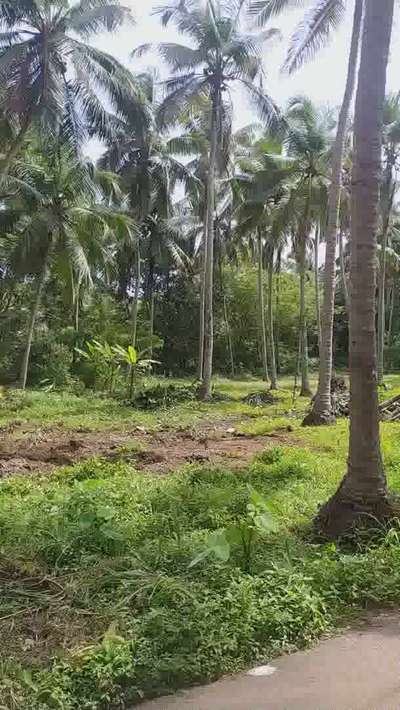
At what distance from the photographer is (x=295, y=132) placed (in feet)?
77.4

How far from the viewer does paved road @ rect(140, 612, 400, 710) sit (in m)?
3.26

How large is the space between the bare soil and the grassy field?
93.6 inches

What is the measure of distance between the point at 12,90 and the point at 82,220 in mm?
7295

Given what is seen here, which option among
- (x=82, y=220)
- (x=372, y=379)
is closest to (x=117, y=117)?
(x=82, y=220)

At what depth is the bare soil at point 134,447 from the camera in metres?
10.6

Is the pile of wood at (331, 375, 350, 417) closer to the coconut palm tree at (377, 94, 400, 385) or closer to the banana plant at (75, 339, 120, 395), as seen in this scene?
the coconut palm tree at (377, 94, 400, 385)

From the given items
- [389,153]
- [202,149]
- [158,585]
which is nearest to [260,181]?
[202,149]

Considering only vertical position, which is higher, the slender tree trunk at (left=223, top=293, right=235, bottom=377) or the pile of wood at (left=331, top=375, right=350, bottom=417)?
the slender tree trunk at (left=223, top=293, right=235, bottom=377)

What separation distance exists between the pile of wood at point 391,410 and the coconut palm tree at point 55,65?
11308 millimetres

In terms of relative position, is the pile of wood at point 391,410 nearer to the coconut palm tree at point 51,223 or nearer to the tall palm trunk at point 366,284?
the tall palm trunk at point 366,284

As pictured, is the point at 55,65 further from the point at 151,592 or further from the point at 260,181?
the point at 151,592

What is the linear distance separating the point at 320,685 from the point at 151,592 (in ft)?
4.42

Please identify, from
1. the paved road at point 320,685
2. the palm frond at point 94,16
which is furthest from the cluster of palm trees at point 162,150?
the paved road at point 320,685

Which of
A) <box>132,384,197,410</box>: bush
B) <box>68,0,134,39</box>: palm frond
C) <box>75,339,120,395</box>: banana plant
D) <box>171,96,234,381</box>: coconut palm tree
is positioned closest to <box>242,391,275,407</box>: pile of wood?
<box>132,384,197,410</box>: bush
